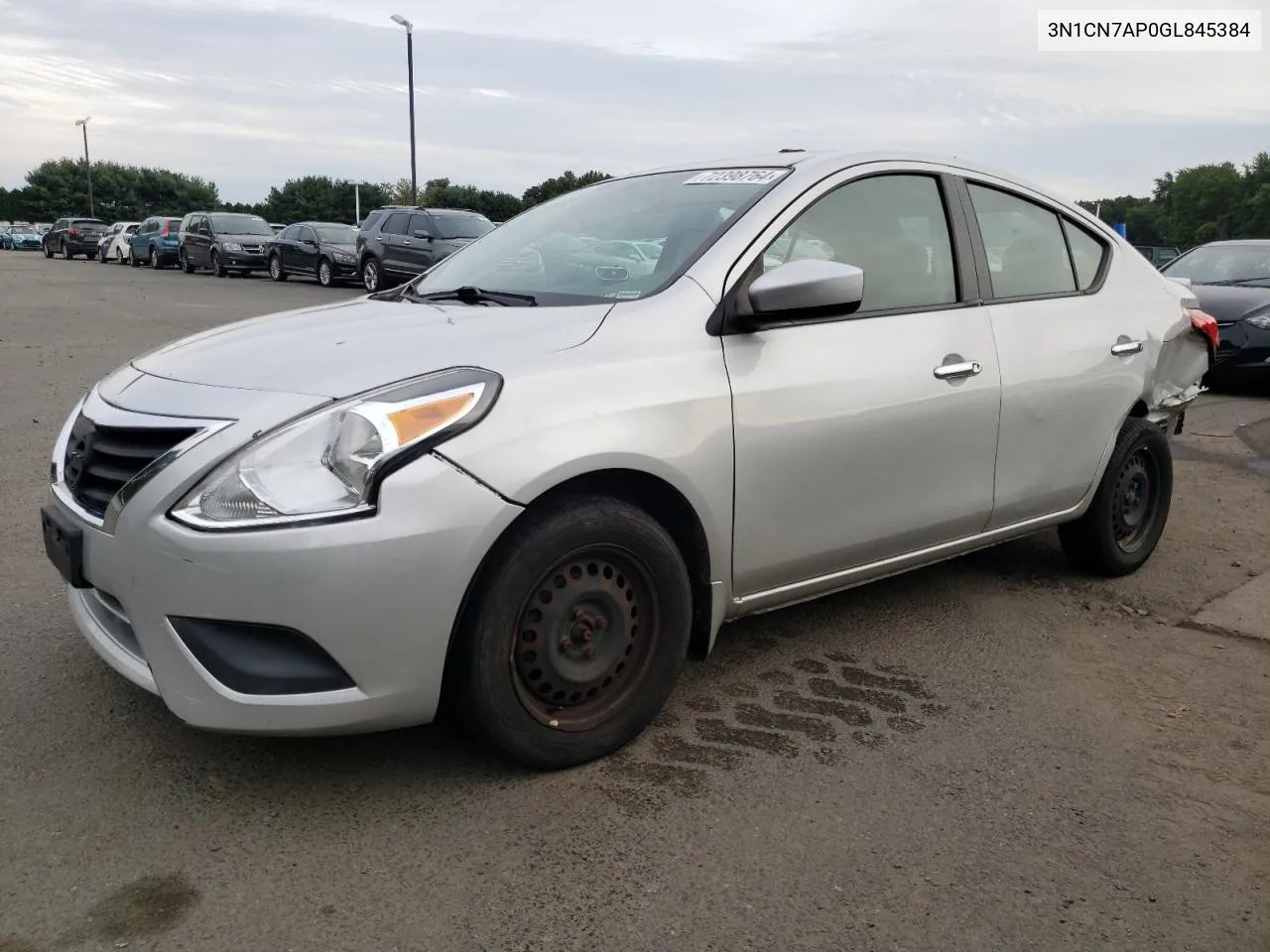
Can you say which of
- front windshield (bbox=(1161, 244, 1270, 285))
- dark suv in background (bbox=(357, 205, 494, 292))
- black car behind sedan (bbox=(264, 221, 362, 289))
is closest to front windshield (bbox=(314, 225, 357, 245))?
black car behind sedan (bbox=(264, 221, 362, 289))

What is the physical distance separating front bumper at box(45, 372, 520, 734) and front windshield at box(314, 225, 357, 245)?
23418mm

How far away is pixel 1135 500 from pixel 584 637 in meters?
2.94

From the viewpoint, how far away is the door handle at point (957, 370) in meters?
3.61

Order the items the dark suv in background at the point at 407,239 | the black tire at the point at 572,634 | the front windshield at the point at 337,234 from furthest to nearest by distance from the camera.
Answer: the front windshield at the point at 337,234 < the dark suv in background at the point at 407,239 < the black tire at the point at 572,634

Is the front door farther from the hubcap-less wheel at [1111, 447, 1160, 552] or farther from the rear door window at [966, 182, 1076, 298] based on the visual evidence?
the hubcap-less wheel at [1111, 447, 1160, 552]

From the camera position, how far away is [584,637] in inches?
113

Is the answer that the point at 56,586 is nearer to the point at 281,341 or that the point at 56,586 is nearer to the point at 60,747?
the point at 60,747

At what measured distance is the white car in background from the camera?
37.0 m

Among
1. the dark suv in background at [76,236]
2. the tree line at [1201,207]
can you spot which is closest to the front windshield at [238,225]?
the dark suv in background at [76,236]

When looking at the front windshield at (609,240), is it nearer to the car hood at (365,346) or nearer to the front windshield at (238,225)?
the car hood at (365,346)

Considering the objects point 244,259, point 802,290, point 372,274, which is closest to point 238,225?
point 244,259

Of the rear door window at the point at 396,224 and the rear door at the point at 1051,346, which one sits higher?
the rear door window at the point at 396,224

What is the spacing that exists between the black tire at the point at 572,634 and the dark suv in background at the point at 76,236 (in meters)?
45.1

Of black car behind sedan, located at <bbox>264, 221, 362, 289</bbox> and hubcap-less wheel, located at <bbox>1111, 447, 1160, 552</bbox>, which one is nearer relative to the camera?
hubcap-less wheel, located at <bbox>1111, 447, 1160, 552</bbox>
